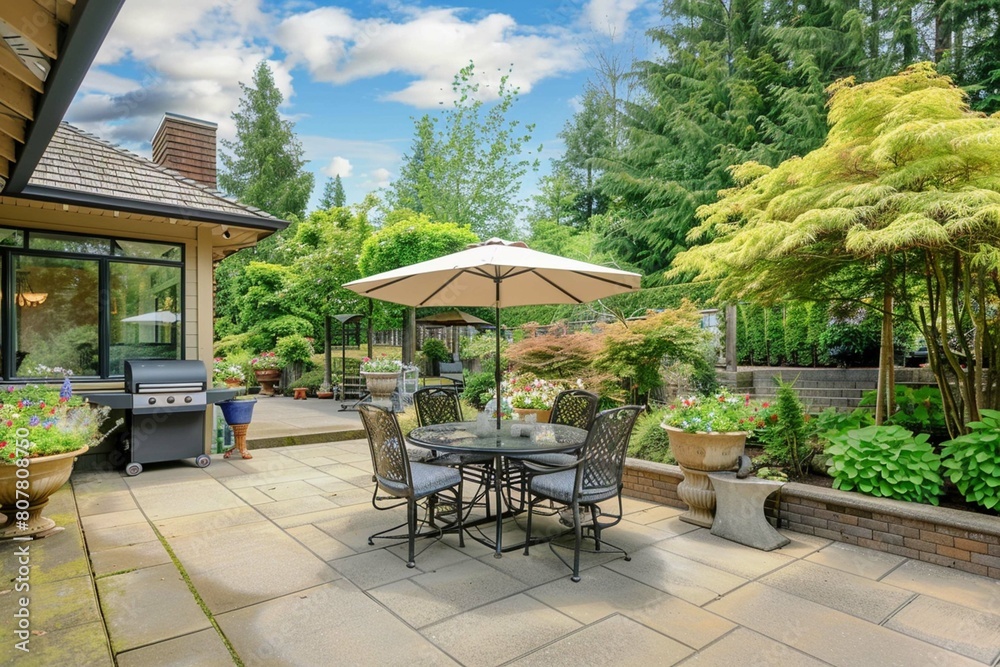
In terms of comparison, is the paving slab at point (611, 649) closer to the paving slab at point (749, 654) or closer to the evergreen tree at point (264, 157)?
the paving slab at point (749, 654)

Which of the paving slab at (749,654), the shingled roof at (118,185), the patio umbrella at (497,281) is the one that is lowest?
the paving slab at (749,654)

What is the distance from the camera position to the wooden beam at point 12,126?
3114 mm

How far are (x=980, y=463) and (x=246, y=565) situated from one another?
4.23 m

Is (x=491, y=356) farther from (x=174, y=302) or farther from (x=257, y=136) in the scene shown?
(x=257, y=136)

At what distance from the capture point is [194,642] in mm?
2221

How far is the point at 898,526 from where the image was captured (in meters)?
3.24

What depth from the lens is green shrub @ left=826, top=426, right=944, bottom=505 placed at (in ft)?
11.0

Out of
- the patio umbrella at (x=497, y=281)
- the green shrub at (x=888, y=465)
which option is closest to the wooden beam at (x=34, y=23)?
the patio umbrella at (x=497, y=281)

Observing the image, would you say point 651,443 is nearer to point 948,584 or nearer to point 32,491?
point 948,584

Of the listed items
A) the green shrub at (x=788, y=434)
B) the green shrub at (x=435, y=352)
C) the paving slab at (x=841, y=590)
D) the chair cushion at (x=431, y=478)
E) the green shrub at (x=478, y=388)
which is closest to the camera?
the paving slab at (x=841, y=590)

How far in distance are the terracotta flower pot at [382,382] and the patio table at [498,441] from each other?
235 inches

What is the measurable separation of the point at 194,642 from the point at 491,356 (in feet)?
25.6

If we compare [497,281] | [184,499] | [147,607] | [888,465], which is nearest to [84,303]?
[184,499]

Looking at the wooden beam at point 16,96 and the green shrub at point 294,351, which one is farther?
the green shrub at point 294,351
